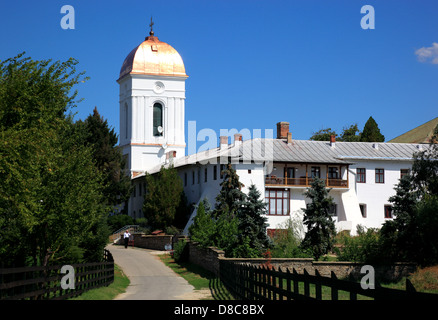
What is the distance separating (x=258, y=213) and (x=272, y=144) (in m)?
24.6

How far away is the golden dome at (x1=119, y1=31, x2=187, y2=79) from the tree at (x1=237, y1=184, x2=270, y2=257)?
2034 inches

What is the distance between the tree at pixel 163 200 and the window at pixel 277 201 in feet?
29.2

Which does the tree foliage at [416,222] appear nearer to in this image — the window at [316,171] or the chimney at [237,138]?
the window at [316,171]

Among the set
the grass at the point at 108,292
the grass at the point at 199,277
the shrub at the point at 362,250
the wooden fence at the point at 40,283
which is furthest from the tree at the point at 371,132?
the wooden fence at the point at 40,283

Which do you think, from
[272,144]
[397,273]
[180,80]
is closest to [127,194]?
[272,144]

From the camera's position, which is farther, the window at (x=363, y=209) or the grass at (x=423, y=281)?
the window at (x=363, y=209)

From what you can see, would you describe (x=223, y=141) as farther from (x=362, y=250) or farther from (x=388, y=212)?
(x=362, y=250)

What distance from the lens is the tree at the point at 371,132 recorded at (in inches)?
3469

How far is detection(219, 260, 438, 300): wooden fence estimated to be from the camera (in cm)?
794

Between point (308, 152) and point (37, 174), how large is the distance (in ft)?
145

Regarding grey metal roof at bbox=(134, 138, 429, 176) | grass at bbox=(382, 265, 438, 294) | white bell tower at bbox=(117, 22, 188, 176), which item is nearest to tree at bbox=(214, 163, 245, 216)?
grey metal roof at bbox=(134, 138, 429, 176)

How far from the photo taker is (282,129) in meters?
64.5

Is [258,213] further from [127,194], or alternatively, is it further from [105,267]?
[127,194]
